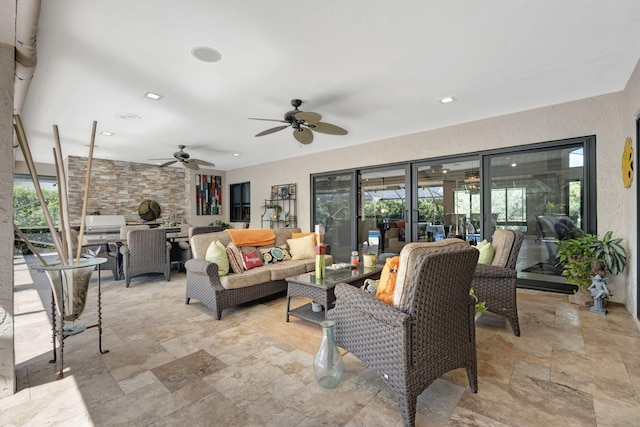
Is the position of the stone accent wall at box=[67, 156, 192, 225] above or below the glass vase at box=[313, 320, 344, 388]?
above

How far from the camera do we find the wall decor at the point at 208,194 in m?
9.26

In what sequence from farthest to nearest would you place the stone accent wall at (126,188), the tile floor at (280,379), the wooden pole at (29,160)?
the stone accent wall at (126,188)
the wooden pole at (29,160)
the tile floor at (280,379)

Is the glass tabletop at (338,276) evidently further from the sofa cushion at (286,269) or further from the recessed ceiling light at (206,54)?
the recessed ceiling light at (206,54)

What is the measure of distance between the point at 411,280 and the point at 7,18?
2.66 meters

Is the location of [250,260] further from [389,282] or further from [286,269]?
[389,282]

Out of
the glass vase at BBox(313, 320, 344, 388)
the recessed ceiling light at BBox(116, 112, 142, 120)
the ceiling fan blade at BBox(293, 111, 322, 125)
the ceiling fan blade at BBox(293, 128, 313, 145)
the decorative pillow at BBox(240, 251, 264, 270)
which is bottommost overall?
the glass vase at BBox(313, 320, 344, 388)

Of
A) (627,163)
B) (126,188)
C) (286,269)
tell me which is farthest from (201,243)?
(126,188)

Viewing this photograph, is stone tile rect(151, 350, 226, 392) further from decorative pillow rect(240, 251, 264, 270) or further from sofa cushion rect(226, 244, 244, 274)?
decorative pillow rect(240, 251, 264, 270)

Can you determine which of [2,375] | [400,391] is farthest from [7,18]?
[400,391]

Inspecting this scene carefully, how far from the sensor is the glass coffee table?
283cm

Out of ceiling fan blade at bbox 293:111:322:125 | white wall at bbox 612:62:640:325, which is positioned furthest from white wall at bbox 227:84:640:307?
ceiling fan blade at bbox 293:111:322:125

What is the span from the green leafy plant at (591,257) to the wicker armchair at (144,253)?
223 inches

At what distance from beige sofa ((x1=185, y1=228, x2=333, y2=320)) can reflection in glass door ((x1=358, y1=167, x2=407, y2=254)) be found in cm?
226

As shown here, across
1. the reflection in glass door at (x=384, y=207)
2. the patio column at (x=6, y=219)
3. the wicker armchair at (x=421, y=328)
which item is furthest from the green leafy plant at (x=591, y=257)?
the patio column at (x=6, y=219)
